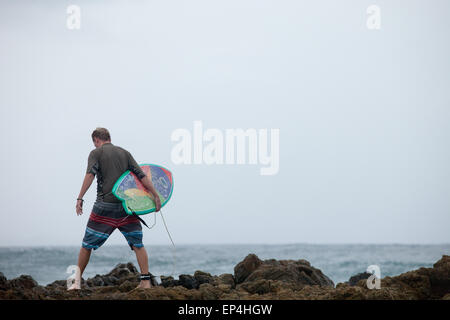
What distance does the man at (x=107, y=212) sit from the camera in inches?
265

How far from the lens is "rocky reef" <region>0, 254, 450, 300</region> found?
5871 millimetres

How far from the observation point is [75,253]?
33.0 metres

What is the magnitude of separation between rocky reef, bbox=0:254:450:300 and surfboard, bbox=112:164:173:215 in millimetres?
974

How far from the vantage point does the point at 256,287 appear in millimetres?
6898

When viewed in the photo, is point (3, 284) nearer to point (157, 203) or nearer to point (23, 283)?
point (23, 283)

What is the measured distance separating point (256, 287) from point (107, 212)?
6.65 ft

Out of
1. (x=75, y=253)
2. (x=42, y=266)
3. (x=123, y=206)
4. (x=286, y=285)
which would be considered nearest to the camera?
(x=123, y=206)

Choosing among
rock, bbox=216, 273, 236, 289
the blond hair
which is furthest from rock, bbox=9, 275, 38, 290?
rock, bbox=216, 273, 236, 289

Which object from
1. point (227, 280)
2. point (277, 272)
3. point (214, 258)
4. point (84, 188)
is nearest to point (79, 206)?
point (84, 188)

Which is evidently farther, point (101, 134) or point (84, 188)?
point (101, 134)

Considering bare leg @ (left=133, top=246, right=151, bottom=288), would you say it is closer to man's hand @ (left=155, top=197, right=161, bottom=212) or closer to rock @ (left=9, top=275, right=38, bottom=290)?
man's hand @ (left=155, top=197, right=161, bottom=212)
